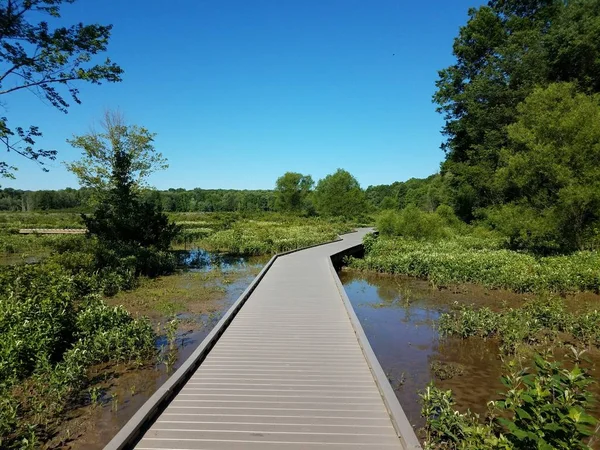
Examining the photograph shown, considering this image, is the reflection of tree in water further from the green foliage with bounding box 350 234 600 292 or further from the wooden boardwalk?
the wooden boardwalk

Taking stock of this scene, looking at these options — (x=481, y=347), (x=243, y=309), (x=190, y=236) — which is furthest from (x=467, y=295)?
(x=190, y=236)

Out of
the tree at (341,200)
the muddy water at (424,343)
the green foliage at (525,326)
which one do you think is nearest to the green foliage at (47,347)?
the muddy water at (424,343)

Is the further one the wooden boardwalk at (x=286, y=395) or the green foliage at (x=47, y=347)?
the green foliage at (x=47, y=347)

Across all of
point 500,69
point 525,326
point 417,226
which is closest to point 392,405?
point 525,326

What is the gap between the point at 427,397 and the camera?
476 centimetres

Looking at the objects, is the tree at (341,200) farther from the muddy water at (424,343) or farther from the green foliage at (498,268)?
Answer: the muddy water at (424,343)

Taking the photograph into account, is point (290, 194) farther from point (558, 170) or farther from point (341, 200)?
point (558, 170)

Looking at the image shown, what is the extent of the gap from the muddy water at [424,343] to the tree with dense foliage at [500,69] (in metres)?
14.2

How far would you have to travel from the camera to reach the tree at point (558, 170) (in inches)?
587

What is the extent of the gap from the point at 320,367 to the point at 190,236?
2618cm

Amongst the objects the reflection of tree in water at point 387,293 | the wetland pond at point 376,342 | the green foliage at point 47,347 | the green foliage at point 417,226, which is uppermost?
the green foliage at point 417,226

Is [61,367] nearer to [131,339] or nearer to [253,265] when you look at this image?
[131,339]

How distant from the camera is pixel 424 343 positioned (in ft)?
27.2

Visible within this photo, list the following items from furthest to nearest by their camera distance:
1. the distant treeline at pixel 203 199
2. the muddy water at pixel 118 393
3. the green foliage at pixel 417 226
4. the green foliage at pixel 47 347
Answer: the distant treeline at pixel 203 199 < the green foliage at pixel 417 226 < the green foliage at pixel 47 347 < the muddy water at pixel 118 393
